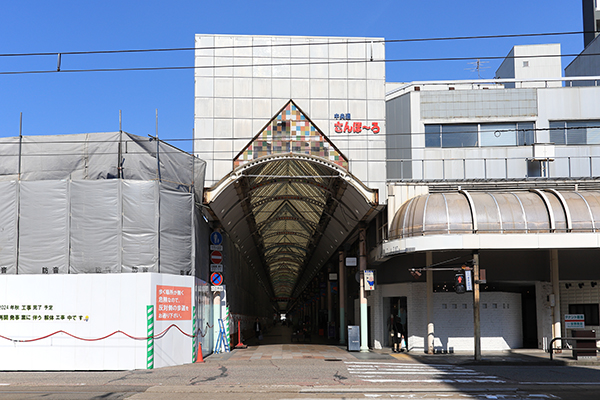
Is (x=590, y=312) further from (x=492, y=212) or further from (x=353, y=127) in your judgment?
(x=353, y=127)

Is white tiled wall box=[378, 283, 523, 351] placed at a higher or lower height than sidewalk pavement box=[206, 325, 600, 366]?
higher

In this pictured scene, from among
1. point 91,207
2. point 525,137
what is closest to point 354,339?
point 91,207

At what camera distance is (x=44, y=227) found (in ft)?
78.3

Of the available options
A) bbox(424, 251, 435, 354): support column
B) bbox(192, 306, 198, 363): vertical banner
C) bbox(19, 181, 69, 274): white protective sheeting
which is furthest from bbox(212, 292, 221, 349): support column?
bbox(424, 251, 435, 354): support column

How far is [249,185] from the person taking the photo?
3086cm

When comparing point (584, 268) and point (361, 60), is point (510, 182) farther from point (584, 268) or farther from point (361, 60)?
point (361, 60)

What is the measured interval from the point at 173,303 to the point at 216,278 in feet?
20.3

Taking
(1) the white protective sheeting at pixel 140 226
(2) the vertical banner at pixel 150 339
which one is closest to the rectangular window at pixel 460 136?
(1) the white protective sheeting at pixel 140 226

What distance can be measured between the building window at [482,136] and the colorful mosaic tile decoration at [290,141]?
764 cm

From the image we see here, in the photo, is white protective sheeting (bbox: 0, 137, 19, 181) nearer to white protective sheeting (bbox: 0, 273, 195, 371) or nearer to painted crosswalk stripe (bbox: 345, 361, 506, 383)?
white protective sheeting (bbox: 0, 273, 195, 371)

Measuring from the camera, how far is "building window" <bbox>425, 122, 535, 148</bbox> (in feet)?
110

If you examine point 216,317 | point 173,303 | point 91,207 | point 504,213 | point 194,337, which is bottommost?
point 194,337

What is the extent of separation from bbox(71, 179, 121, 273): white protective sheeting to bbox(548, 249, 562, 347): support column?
20.9 m

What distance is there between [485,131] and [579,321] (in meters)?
11.7
